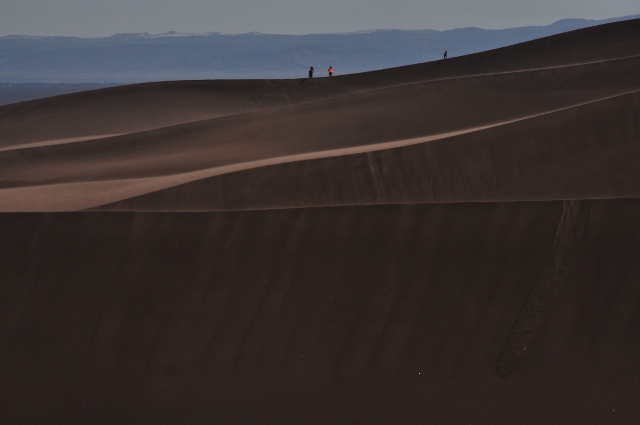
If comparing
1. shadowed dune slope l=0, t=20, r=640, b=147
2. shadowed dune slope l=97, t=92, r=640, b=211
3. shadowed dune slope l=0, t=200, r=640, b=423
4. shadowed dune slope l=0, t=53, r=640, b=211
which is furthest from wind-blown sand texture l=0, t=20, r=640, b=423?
shadowed dune slope l=0, t=20, r=640, b=147

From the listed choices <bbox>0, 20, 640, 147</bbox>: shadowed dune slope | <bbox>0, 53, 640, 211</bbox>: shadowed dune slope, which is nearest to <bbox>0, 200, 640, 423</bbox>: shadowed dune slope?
<bbox>0, 53, 640, 211</bbox>: shadowed dune slope

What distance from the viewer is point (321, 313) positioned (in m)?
7.76

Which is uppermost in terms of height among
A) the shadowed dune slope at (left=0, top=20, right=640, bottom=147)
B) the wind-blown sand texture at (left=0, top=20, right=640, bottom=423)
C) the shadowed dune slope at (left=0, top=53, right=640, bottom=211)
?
the shadowed dune slope at (left=0, top=20, right=640, bottom=147)

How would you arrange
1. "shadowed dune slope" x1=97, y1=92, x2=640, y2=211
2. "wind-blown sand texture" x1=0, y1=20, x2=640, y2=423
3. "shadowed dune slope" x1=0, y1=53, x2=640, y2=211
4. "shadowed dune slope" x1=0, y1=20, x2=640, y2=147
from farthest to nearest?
"shadowed dune slope" x1=0, y1=20, x2=640, y2=147 → "shadowed dune slope" x1=0, y1=53, x2=640, y2=211 → "shadowed dune slope" x1=97, y1=92, x2=640, y2=211 → "wind-blown sand texture" x1=0, y1=20, x2=640, y2=423

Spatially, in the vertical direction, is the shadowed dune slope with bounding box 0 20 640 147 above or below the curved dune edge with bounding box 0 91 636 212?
above

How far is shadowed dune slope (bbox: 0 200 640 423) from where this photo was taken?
23.9ft

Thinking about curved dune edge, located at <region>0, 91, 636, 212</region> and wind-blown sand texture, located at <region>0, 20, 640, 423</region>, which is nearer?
wind-blown sand texture, located at <region>0, 20, 640, 423</region>

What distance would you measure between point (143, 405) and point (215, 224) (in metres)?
1.97

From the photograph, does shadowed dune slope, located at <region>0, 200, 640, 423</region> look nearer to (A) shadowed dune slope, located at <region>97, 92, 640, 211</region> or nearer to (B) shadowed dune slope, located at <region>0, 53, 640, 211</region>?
(A) shadowed dune slope, located at <region>97, 92, 640, 211</region>

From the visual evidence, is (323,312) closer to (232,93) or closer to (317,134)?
(317,134)

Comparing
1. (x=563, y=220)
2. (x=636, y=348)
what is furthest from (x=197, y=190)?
(x=636, y=348)

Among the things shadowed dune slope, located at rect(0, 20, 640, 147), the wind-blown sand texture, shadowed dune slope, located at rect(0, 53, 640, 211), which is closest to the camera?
the wind-blown sand texture

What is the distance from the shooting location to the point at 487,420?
7047mm

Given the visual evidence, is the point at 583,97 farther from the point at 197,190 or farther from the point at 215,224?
the point at 215,224
